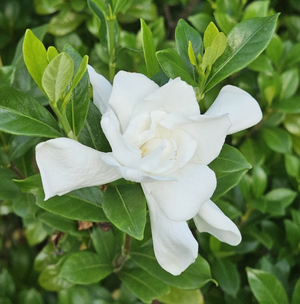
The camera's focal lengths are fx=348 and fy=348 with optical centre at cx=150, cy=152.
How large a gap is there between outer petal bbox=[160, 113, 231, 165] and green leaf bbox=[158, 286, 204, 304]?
0.67m

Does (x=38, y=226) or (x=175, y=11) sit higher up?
(x=175, y=11)

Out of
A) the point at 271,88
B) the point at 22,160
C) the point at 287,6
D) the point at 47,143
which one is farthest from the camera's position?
the point at 287,6

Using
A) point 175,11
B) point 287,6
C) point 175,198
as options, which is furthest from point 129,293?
point 287,6

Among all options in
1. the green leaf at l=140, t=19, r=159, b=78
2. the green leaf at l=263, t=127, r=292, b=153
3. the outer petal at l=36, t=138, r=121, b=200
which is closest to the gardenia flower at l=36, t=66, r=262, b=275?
the outer petal at l=36, t=138, r=121, b=200

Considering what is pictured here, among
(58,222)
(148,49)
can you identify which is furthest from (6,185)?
(148,49)

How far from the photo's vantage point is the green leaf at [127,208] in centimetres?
58

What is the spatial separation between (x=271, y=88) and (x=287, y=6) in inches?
27.7

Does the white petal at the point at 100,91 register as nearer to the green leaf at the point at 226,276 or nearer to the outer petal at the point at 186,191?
the outer petal at the point at 186,191

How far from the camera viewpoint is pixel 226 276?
1155 millimetres

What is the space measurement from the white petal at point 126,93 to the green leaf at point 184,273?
0.49 meters

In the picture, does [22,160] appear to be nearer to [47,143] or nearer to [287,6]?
[47,143]

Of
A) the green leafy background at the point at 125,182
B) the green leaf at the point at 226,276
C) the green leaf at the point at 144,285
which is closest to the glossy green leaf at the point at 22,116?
the green leafy background at the point at 125,182

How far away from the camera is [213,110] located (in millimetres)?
591

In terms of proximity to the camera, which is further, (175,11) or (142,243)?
→ (175,11)
